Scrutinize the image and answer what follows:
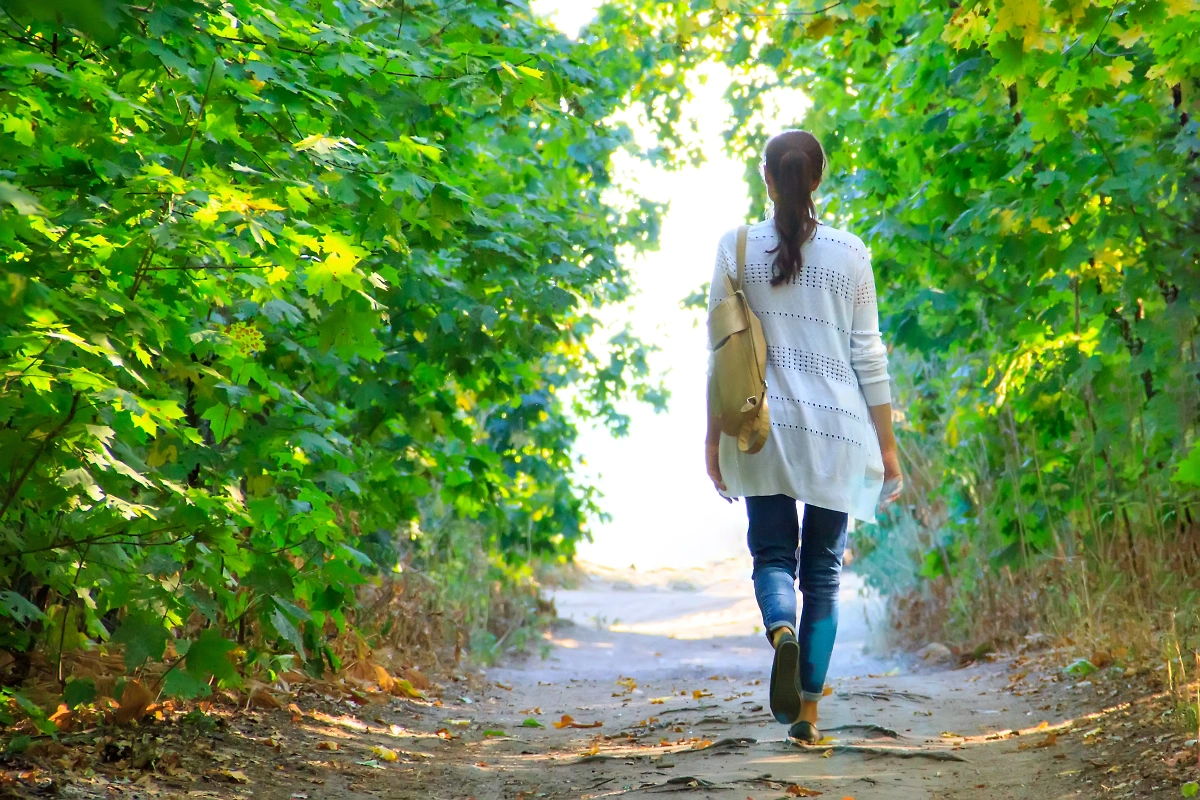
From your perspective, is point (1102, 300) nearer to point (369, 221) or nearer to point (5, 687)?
point (369, 221)

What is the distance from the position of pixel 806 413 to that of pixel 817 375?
5.4 inches

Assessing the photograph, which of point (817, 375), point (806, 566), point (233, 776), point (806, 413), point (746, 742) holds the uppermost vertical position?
point (817, 375)

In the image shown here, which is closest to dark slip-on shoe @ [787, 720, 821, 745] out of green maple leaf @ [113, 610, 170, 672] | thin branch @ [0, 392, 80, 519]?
green maple leaf @ [113, 610, 170, 672]

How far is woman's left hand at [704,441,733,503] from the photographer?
3682 mm

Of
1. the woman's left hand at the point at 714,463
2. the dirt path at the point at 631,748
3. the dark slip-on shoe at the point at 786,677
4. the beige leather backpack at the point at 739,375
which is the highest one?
the beige leather backpack at the point at 739,375

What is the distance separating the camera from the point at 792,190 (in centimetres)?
368

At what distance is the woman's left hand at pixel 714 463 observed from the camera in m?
3.68

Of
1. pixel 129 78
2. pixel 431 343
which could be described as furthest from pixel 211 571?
pixel 431 343

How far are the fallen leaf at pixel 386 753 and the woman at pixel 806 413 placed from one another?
1524 millimetres

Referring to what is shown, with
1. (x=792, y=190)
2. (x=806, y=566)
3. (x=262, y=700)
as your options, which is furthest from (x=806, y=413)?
(x=262, y=700)

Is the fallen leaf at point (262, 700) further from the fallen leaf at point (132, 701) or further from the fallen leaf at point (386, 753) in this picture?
the fallen leaf at point (132, 701)

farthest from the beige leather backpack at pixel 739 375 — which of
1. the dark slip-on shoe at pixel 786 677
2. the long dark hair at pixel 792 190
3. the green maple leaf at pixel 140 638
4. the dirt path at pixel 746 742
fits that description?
the green maple leaf at pixel 140 638

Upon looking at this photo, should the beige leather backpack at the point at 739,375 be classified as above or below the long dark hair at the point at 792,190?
below

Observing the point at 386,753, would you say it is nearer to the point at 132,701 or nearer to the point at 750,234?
the point at 132,701
